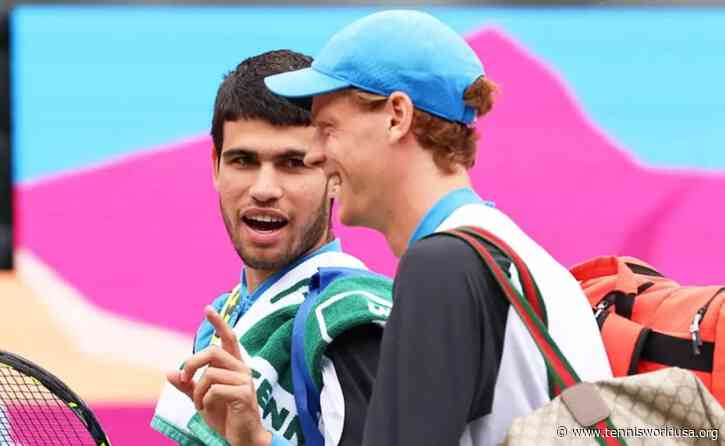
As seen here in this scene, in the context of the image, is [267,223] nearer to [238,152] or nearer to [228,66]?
[238,152]

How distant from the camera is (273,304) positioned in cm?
213

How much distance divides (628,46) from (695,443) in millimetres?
4211

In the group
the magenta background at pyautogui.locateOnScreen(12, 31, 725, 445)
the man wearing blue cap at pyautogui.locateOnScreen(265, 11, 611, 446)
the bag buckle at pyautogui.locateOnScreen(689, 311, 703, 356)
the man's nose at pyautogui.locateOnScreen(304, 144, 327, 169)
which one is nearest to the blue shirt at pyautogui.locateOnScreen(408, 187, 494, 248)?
the man wearing blue cap at pyautogui.locateOnScreen(265, 11, 611, 446)

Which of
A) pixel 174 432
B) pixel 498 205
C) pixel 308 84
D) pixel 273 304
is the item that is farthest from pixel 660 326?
pixel 498 205

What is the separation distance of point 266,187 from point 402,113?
586 mm

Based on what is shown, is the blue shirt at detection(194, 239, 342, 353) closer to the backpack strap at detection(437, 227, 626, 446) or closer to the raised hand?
the raised hand

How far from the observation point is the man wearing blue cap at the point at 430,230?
1.45 metres

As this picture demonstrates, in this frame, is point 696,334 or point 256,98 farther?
point 256,98

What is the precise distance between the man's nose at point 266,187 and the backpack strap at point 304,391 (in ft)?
0.97

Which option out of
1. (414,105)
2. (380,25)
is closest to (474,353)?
(414,105)

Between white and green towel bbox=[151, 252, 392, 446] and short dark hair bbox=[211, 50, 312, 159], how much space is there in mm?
244

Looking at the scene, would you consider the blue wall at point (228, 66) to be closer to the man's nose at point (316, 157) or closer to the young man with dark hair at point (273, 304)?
the young man with dark hair at point (273, 304)

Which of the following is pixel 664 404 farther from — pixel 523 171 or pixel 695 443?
pixel 523 171

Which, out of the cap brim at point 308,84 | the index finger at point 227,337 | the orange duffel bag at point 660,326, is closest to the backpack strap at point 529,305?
the orange duffel bag at point 660,326
